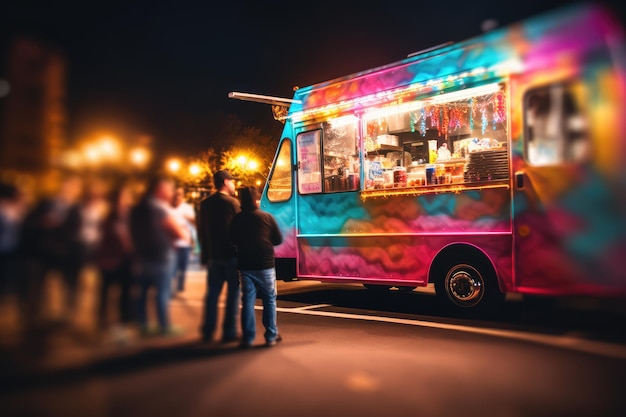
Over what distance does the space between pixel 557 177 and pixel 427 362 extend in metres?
2.72

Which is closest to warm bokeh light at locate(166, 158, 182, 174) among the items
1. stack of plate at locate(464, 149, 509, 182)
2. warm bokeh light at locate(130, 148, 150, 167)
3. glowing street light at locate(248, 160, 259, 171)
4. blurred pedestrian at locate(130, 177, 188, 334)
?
blurred pedestrian at locate(130, 177, 188, 334)

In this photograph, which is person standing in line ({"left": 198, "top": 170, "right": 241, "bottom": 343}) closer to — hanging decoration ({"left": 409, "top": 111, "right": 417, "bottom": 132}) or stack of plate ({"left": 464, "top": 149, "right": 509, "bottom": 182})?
stack of plate ({"left": 464, "top": 149, "right": 509, "bottom": 182})

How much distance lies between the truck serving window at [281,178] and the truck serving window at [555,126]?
4.36m

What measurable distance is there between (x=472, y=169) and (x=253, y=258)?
134 inches

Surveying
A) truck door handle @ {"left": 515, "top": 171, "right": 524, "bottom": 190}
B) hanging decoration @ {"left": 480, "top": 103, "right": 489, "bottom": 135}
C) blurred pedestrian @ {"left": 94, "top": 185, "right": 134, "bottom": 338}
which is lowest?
blurred pedestrian @ {"left": 94, "top": 185, "right": 134, "bottom": 338}

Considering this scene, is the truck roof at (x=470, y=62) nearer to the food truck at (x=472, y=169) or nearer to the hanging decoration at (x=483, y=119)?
the food truck at (x=472, y=169)

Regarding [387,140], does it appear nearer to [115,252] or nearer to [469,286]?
[469,286]

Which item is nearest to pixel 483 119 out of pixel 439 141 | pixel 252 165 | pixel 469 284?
pixel 439 141

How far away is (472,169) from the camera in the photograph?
787cm

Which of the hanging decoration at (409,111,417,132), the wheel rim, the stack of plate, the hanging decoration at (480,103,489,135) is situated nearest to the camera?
the stack of plate

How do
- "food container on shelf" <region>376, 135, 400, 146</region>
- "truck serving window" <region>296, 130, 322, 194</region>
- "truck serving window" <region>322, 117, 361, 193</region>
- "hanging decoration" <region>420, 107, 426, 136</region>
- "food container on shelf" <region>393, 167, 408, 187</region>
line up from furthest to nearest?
1. "truck serving window" <region>296, 130, 322, 194</region>
2. "food container on shelf" <region>376, 135, 400, 146</region>
3. "truck serving window" <region>322, 117, 361, 193</region>
4. "food container on shelf" <region>393, 167, 408, 187</region>
5. "hanging decoration" <region>420, 107, 426, 136</region>

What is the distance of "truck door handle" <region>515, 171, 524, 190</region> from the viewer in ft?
22.8

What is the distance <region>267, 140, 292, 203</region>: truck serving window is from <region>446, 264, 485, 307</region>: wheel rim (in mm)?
3353

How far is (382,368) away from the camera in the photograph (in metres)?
5.39
